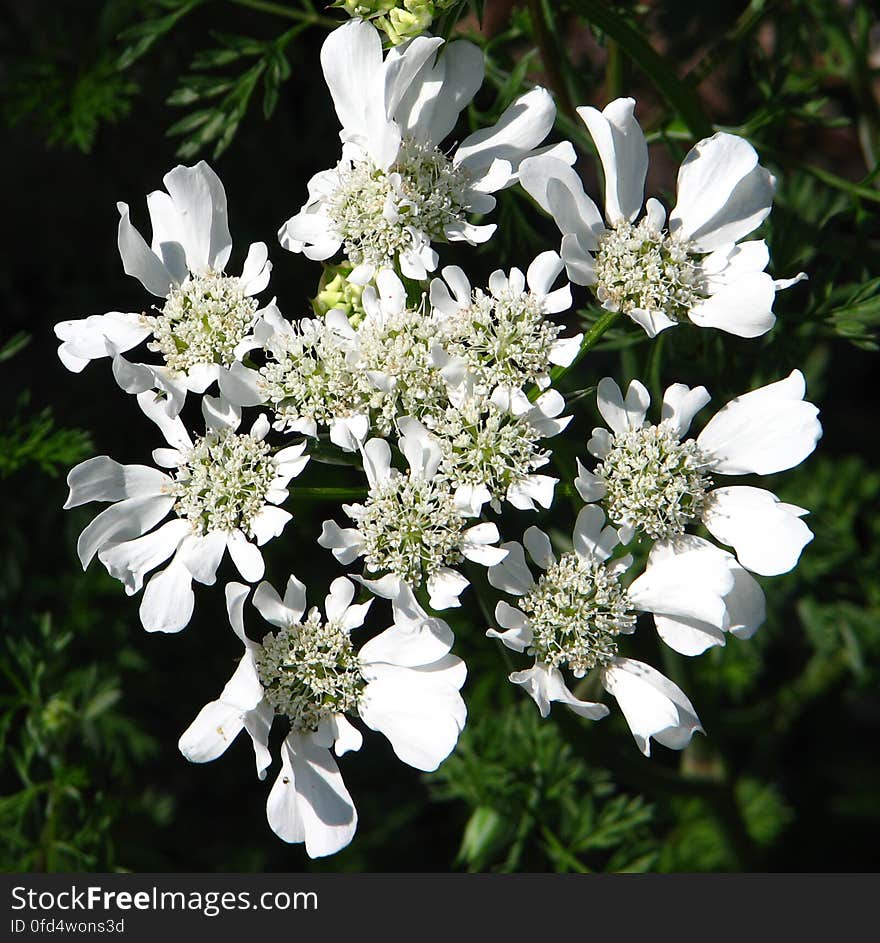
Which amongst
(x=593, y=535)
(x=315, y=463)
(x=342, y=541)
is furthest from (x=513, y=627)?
(x=315, y=463)

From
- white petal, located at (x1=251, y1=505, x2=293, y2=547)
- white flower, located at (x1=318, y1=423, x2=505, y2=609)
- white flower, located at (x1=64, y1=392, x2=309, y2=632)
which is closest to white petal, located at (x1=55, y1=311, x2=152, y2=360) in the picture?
white flower, located at (x1=64, y1=392, x2=309, y2=632)

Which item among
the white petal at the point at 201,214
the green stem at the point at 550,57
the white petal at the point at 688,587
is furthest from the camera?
the green stem at the point at 550,57

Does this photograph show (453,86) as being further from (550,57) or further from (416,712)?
(416,712)

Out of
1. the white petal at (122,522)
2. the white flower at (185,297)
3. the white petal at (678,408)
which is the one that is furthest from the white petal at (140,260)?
the white petal at (678,408)

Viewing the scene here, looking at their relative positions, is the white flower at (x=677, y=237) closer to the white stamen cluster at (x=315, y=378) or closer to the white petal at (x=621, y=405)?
the white petal at (x=621, y=405)

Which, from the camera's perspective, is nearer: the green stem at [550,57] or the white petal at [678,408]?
the white petal at [678,408]

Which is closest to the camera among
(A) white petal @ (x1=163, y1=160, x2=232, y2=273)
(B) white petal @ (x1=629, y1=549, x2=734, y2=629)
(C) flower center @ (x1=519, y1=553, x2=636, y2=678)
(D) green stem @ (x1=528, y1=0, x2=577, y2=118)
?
(B) white petal @ (x1=629, y1=549, x2=734, y2=629)

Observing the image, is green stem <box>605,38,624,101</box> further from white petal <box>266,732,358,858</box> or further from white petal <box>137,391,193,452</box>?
white petal <box>266,732,358,858</box>
